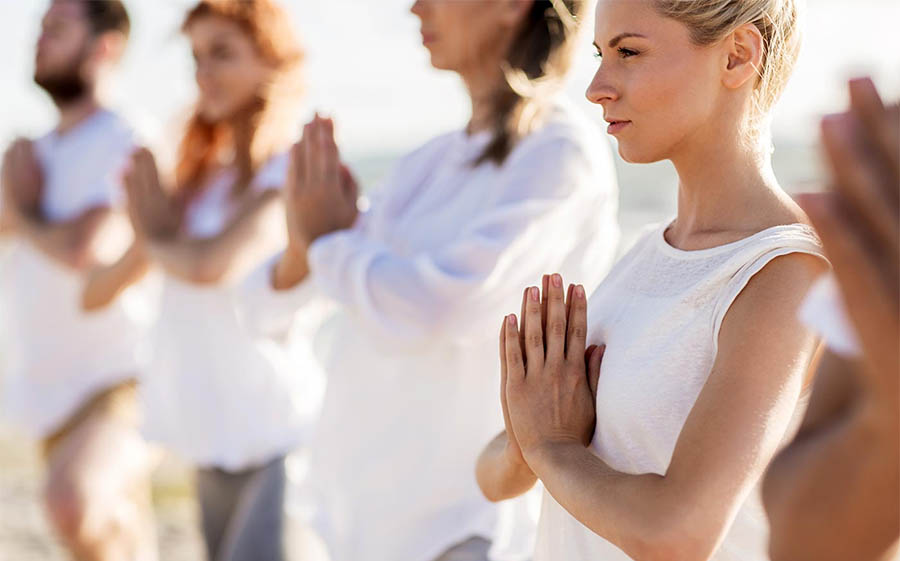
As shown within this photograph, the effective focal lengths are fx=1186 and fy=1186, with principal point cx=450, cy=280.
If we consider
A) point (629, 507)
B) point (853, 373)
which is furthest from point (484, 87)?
point (853, 373)

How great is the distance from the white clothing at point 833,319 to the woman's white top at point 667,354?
0.58 metres

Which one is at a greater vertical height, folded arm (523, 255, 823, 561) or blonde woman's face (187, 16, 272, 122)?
folded arm (523, 255, 823, 561)

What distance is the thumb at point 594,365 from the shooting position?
1.86 metres

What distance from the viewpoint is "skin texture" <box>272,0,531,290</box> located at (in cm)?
280

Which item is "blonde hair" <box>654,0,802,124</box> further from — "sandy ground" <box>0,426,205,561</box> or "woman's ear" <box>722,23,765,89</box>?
"sandy ground" <box>0,426,205,561</box>

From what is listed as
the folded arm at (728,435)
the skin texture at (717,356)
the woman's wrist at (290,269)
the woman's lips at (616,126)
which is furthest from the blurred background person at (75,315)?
the folded arm at (728,435)

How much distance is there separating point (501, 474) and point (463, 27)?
47.8 inches

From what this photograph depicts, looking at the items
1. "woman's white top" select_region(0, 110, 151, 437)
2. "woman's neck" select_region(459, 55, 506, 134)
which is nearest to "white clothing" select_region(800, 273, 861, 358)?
"woman's neck" select_region(459, 55, 506, 134)

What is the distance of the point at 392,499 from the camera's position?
9.02 feet

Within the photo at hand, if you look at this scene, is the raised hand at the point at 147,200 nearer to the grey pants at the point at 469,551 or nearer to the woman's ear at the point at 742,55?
the grey pants at the point at 469,551

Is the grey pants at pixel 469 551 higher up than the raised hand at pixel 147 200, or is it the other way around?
the raised hand at pixel 147 200

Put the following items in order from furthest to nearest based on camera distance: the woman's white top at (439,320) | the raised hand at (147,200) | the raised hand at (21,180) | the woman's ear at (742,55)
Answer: the raised hand at (21,180) < the raised hand at (147,200) < the woman's white top at (439,320) < the woman's ear at (742,55)

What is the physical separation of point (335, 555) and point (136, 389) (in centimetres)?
201

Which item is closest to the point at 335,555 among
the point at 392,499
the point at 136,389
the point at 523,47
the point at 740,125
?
the point at 392,499
